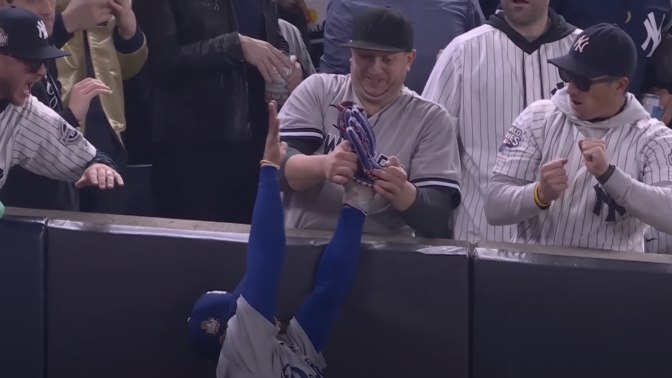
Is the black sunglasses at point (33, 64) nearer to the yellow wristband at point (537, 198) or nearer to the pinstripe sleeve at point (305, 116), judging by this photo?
the pinstripe sleeve at point (305, 116)

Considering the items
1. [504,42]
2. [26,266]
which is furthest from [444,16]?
[26,266]

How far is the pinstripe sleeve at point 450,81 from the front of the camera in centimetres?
289

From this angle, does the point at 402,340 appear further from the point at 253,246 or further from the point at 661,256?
the point at 661,256

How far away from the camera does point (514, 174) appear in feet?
8.11

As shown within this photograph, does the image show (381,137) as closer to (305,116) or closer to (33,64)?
(305,116)

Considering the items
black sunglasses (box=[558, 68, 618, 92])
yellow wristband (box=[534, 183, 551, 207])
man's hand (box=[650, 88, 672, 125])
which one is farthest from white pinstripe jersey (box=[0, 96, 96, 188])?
man's hand (box=[650, 88, 672, 125])

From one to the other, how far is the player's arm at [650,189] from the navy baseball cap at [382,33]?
0.67m

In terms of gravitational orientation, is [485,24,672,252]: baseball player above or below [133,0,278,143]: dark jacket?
below

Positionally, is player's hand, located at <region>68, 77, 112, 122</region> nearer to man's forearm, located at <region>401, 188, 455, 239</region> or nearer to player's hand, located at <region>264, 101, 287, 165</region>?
player's hand, located at <region>264, 101, 287, 165</region>

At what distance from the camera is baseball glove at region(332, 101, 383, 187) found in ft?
7.39

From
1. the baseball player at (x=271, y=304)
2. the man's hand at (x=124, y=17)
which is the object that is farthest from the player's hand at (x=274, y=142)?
the man's hand at (x=124, y=17)

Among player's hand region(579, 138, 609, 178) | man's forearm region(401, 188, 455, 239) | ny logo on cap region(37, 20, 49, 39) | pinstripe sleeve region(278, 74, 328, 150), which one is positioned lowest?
man's forearm region(401, 188, 455, 239)

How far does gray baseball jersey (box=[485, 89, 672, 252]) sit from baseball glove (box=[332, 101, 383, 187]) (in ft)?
1.32

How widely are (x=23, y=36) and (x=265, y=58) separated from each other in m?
0.84
